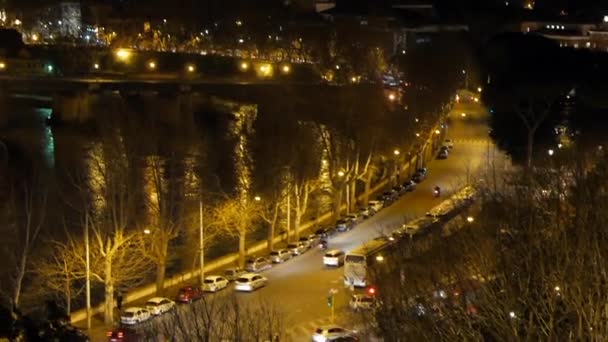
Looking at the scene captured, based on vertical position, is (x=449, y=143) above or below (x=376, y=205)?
above

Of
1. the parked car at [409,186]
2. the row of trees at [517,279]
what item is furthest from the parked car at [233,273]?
the parked car at [409,186]

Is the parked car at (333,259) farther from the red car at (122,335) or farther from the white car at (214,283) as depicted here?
the red car at (122,335)

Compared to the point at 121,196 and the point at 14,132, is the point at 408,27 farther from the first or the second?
the point at 121,196

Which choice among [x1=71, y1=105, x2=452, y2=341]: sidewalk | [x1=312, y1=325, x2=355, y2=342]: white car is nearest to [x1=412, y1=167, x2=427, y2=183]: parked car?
[x1=71, y1=105, x2=452, y2=341]: sidewalk

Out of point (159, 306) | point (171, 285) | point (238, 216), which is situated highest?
point (238, 216)

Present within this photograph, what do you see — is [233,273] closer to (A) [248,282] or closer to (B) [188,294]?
(A) [248,282]

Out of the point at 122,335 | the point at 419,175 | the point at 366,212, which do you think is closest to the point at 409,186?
the point at 419,175

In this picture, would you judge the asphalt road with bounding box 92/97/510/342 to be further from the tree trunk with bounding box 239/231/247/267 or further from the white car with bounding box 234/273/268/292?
the tree trunk with bounding box 239/231/247/267
